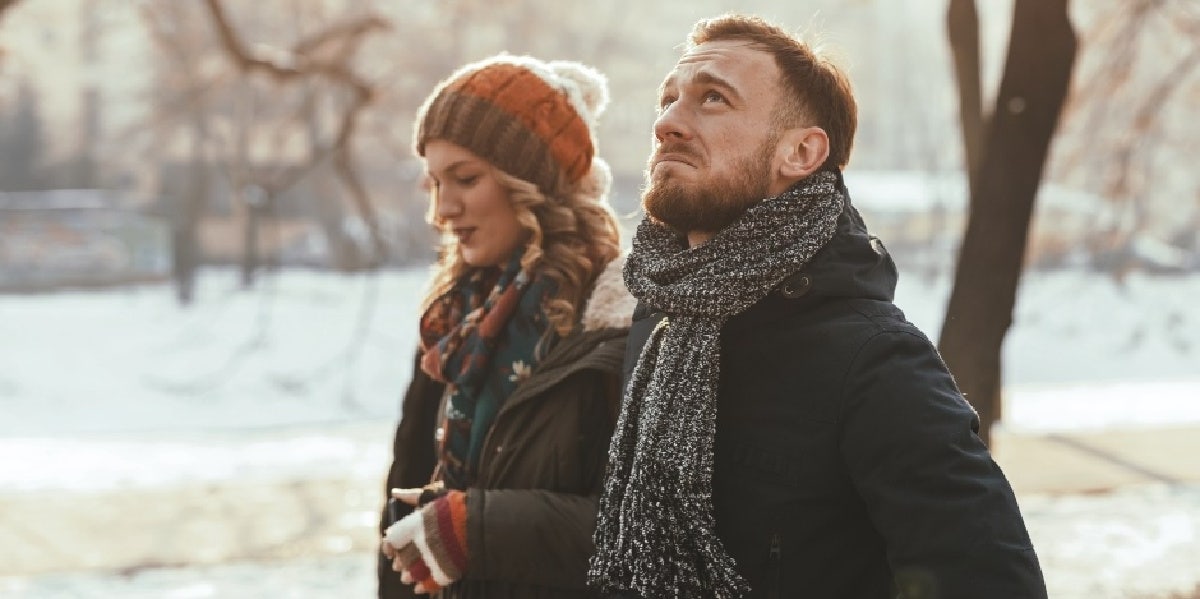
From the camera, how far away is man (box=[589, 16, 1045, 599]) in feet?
5.68

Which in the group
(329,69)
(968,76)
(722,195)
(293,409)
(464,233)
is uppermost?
(968,76)

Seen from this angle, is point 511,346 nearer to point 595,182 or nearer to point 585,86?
point 595,182

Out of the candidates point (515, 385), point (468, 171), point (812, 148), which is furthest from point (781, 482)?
point (468, 171)

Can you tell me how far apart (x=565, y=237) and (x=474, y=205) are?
0.67 feet

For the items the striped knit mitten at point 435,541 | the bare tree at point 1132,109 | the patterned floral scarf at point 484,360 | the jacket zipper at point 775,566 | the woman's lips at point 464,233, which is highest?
the bare tree at point 1132,109

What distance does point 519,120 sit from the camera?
2.81m

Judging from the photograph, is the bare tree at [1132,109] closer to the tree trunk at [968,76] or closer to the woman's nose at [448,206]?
the tree trunk at [968,76]

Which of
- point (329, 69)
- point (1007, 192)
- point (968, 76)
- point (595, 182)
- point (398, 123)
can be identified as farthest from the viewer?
point (398, 123)

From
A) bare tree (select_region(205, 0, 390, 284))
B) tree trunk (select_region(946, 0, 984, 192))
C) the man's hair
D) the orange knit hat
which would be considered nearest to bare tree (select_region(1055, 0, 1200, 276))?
tree trunk (select_region(946, 0, 984, 192))

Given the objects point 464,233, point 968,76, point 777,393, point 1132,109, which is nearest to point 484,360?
point 464,233

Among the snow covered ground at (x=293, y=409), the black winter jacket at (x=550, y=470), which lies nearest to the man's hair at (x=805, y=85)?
the black winter jacket at (x=550, y=470)

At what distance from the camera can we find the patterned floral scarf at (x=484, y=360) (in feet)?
8.92

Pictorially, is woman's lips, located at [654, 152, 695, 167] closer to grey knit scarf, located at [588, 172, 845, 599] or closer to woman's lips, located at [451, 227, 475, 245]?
grey knit scarf, located at [588, 172, 845, 599]

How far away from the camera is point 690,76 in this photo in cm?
203
